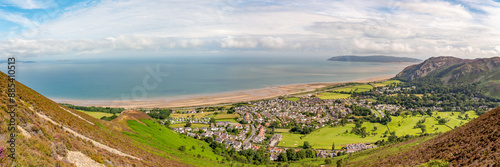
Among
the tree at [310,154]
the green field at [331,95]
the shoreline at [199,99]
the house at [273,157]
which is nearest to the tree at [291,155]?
the house at [273,157]

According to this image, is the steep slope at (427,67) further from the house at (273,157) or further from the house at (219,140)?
the house at (219,140)

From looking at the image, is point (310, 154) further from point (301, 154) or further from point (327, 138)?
point (327, 138)

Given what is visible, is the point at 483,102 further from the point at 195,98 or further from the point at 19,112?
the point at 19,112

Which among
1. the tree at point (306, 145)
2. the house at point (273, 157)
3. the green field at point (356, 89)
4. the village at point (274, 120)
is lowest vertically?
the house at point (273, 157)

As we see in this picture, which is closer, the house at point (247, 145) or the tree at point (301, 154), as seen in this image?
the tree at point (301, 154)

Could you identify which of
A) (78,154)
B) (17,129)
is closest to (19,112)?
(17,129)

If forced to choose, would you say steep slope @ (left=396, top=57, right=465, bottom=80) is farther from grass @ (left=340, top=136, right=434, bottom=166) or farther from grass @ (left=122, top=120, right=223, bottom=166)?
grass @ (left=122, top=120, right=223, bottom=166)

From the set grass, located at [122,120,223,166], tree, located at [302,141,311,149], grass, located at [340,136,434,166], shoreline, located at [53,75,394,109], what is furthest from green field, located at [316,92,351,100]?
grass, located at [122,120,223,166]

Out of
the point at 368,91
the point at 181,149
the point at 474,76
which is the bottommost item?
the point at 181,149

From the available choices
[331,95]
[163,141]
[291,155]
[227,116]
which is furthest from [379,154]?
[331,95]
